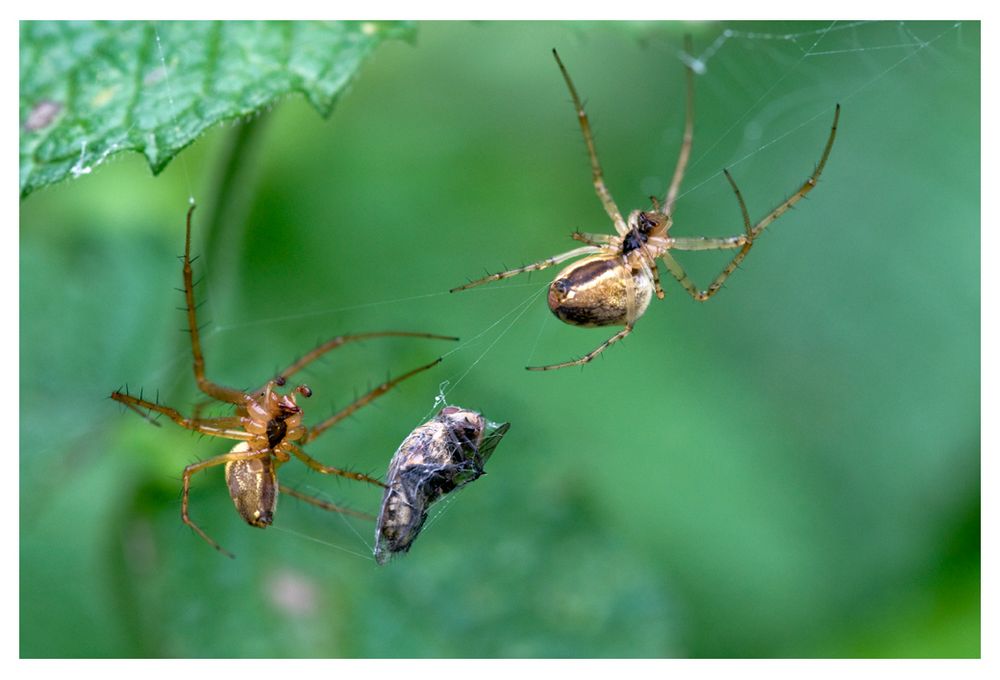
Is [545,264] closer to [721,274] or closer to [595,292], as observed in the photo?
[595,292]

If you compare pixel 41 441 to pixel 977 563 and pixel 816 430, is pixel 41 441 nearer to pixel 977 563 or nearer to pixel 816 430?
pixel 816 430

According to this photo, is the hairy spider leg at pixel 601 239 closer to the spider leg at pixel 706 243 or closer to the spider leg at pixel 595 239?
the spider leg at pixel 595 239

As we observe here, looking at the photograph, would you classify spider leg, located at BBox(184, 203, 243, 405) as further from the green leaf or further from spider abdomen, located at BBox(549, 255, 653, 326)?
spider abdomen, located at BBox(549, 255, 653, 326)

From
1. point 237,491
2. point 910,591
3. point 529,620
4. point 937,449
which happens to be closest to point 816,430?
point 937,449

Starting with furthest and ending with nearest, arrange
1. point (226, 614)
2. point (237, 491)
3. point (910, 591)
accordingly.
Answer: point (910, 591), point (226, 614), point (237, 491)

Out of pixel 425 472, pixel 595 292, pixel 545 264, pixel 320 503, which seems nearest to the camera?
pixel 425 472

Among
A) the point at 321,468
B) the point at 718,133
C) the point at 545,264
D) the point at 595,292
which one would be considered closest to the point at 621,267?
the point at 595,292

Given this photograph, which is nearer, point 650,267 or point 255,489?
point 255,489
